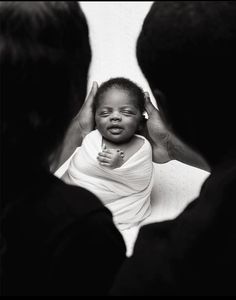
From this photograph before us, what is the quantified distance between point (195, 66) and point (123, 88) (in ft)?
0.83

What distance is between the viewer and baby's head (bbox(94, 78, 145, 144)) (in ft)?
2.09

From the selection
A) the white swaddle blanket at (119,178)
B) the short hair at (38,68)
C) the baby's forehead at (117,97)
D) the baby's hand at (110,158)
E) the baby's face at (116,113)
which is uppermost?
the short hair at (38,68)

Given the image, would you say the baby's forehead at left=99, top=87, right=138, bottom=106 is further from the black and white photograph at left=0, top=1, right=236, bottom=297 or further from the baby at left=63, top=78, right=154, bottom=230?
the black and white photograph at left=0, top=1, right=236, bottom=297

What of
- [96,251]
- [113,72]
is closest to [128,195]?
[113,72]

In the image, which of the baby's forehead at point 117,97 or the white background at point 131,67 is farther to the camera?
the baby's forehead at point 117,97

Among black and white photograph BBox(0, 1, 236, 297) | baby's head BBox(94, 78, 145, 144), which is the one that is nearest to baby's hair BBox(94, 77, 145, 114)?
baby's head BBox(94, 78, 145, 144)

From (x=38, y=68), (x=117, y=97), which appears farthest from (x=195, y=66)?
(x=117, y=97)

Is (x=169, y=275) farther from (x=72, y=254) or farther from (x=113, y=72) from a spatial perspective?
(x=113, y=72)

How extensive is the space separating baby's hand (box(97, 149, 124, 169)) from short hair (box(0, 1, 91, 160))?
0.87 ft

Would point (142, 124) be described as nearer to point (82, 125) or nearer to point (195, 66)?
point (82, 125)

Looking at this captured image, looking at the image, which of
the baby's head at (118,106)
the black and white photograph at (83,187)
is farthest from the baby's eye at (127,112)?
the black and white photograph at (83,187)

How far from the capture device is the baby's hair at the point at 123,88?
636mm

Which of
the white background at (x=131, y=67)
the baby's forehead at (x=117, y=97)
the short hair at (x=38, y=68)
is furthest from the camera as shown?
the baby's forehead at (x=117, y=97)

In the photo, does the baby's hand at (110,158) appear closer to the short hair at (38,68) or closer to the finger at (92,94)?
the finger at (92,94)
